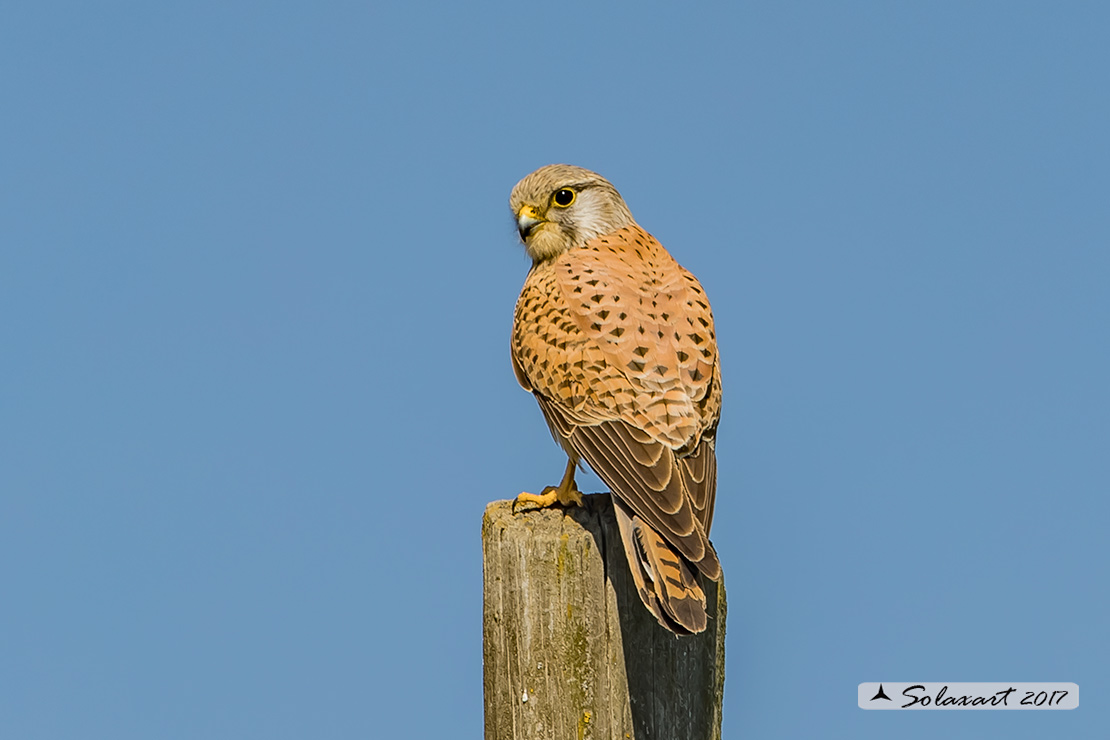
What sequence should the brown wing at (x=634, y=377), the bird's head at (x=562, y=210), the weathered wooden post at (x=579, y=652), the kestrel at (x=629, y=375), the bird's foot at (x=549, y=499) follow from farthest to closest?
the bird's head at (x=562, y=210), the bird's foot at (x=549, y=499), the brown wing at (x=634, y=377), the kestrel at (x=629, y=375), the weathered wooden post at (x=579, y=652)

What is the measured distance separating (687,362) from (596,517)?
0.84m

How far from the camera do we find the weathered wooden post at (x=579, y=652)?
11.2 feet

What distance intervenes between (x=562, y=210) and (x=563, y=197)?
7cm

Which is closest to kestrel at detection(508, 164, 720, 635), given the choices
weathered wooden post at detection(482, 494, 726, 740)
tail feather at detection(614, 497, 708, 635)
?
tail feather at detection(614, 497, 708, 635)

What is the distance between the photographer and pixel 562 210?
5559 mm

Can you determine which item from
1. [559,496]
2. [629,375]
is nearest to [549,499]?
[559,496]

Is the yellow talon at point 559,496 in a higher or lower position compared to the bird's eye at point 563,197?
lower

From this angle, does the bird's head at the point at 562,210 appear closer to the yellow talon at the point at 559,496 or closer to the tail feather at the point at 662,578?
the yellow talon at the point at 559,496

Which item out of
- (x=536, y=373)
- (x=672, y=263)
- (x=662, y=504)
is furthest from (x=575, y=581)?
(x=672, y=263)

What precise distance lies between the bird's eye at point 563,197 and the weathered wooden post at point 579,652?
2.21 metres

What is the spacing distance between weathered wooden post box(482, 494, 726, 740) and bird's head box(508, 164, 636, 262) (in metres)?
2.10

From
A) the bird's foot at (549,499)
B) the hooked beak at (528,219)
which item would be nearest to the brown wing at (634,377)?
the bird's foot at (549,499)

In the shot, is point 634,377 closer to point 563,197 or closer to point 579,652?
point 579,652

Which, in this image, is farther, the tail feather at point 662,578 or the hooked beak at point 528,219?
the hooked beak at point 528,219
